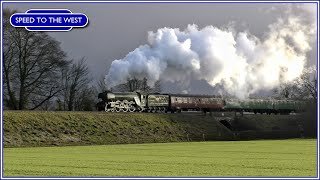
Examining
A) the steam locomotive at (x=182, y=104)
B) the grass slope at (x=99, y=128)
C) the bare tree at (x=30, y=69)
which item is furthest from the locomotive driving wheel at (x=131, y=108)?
the bare tree at (x=30, y=69)

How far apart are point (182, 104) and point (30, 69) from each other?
841 inches

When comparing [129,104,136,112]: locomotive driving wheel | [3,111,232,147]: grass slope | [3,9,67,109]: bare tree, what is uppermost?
[3,9,67,109]: bare tree

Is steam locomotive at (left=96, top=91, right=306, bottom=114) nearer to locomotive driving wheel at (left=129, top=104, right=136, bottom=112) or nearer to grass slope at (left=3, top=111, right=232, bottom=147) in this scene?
locomotive driving wheel at (left=129, top=104, right=136, bottom=112)

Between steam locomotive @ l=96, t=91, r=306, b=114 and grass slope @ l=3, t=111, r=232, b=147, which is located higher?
steam locomotive @ l=96, t=91, r=306, b=114

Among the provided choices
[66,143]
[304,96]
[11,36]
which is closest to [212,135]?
[66,143]

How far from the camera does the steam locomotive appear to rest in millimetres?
64863

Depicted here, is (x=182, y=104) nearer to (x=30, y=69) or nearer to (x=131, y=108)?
(x=131, y=108)

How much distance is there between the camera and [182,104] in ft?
232

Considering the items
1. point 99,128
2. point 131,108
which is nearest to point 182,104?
point 131,108

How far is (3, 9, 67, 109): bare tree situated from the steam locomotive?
709 centimetres

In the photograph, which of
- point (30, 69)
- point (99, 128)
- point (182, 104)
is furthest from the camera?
point (182, 104)

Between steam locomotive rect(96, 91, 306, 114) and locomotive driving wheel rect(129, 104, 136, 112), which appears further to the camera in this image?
locomotive driving wheel rect(129, 104, 136, 112)

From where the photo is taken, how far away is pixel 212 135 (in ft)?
211

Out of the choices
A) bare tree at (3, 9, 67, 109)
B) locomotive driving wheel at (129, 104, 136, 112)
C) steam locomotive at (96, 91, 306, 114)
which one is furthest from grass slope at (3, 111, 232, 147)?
bare tree at (3, 9, 67, 109)
